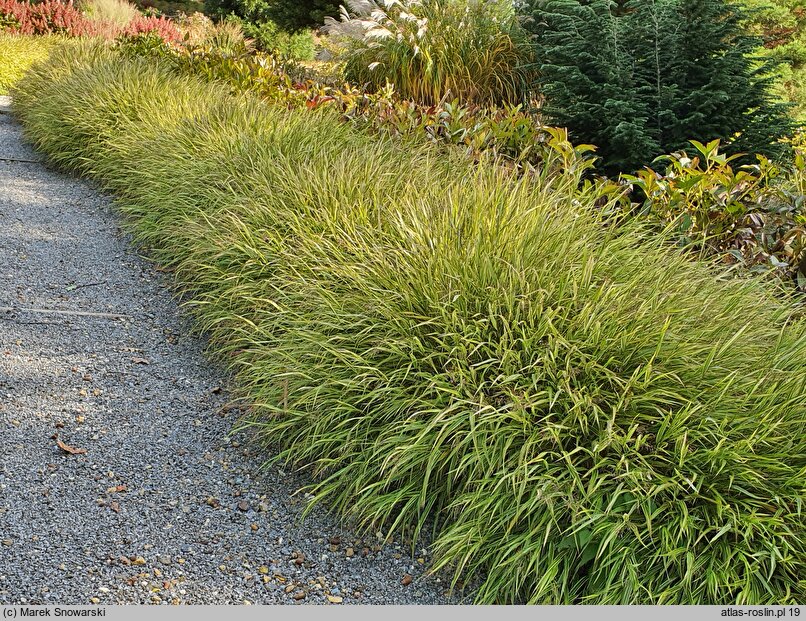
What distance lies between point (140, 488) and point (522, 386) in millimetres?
1330

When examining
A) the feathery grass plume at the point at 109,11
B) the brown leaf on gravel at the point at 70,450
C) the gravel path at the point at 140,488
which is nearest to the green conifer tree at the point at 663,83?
the gravel path at the point at 140,488

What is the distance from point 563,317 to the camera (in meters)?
2.47

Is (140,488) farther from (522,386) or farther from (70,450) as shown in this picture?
(522,386)

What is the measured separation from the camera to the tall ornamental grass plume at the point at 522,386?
79.6 inches

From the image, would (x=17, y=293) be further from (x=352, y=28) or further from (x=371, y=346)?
(x=352, y=28)

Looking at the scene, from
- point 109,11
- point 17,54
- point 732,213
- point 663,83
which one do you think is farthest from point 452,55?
point 109,11

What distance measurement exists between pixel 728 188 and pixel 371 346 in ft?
6.92

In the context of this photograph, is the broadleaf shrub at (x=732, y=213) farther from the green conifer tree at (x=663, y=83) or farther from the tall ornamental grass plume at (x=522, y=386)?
the green conifer tree at (x=663, y=83)

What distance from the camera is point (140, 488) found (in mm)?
2535

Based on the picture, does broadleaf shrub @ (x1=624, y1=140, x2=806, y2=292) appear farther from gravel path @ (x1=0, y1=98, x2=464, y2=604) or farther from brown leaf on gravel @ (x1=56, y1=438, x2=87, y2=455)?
brown leaf on gravel @ (x1=56, y1=438, x2=87, y2=455)

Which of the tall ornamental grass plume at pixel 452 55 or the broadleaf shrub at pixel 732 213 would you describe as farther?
the tall ornamental grass plume at pixel 452 55

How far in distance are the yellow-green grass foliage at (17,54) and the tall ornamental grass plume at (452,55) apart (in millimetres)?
5333

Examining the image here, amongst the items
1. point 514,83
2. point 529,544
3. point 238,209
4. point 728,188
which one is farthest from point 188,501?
point 514,83

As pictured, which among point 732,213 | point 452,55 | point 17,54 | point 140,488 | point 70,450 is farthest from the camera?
point 17,54
